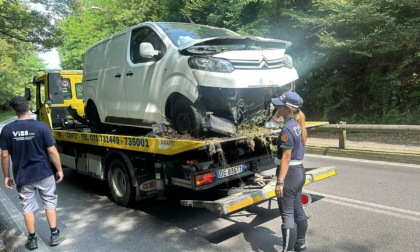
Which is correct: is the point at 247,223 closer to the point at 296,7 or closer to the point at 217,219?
the point at 217,219

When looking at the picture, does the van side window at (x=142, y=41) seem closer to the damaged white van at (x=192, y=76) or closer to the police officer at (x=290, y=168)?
the damaged white van at (x=192, y=76)

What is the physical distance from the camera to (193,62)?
4.66 meters

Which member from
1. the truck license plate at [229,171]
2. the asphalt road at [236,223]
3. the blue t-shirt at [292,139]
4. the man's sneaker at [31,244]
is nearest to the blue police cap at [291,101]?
the blue t-shirt at [292,139]

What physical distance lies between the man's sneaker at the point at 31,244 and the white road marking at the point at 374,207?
4151 millimetres

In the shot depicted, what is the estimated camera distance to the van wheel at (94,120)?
23.6ft

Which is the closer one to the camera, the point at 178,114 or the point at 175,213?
the point at 178,114

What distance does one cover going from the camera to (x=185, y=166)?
4762 mm

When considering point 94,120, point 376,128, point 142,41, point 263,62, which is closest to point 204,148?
point 263,62

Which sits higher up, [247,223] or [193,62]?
[193,62]

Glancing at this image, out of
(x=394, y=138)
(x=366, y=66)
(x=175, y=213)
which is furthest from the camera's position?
(x=366, y=66)

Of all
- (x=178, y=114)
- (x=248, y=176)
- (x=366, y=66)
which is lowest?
(x=248, y=176)

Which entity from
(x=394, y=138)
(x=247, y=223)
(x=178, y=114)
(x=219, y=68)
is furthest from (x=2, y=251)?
(x=394, y=138)

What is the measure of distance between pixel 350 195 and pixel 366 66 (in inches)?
365

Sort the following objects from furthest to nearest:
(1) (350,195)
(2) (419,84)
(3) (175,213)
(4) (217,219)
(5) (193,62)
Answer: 1. (2) (419,84)
2. (1) (350,195)
3. (3) (175,213)
4. (4) (217,219)
5. (5) (193,62)
